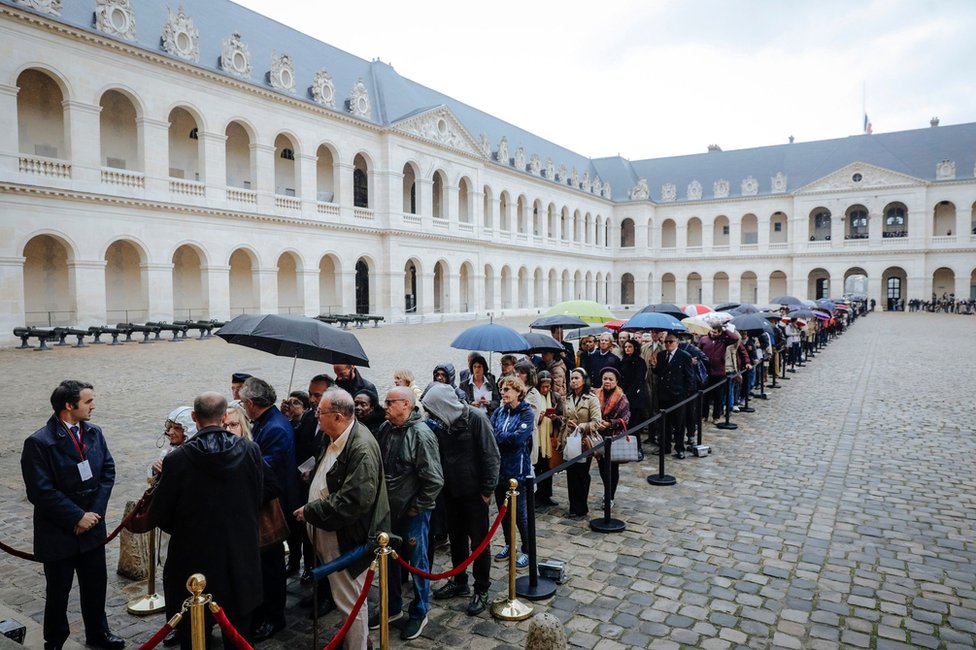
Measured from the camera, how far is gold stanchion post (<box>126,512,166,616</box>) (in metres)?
4.86

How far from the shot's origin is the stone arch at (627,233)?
68062 millimetres

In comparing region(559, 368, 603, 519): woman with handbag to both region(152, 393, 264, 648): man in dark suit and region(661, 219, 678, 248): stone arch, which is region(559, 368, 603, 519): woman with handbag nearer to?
region(152, 393, 264, 648): man in dark suit

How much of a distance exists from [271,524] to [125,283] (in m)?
27.3

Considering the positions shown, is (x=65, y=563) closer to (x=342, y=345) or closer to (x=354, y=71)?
(x=342, y=345)

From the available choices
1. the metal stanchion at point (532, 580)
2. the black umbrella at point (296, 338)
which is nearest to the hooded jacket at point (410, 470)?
the metal stanchion at point (532, 580)

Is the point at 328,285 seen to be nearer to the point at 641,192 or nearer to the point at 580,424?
the point at 580,424

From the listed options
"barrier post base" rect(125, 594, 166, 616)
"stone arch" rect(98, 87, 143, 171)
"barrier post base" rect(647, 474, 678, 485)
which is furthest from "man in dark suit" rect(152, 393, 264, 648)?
"stone arch" rect(98, 87, 143, 171)

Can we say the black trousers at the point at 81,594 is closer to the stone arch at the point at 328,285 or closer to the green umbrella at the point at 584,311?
the green umbrella at the point at 584,311

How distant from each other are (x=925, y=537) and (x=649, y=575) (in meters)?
3.18

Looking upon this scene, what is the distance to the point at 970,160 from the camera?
179 feet

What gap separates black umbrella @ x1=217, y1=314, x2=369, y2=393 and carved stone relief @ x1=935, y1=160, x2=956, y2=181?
214 ft

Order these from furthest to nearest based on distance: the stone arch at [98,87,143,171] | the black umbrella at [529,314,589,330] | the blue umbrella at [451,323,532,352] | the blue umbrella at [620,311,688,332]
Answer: the stone arch at [98,87,143,171] → the black umbrella at [529,314,589,330] → the blue umbrella at [620,311,688,332] → the blue umbrella at [451,323,532,352]

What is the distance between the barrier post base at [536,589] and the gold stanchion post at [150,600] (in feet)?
9.37

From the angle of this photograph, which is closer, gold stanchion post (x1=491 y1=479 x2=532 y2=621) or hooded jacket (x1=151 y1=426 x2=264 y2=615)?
hooded jacket (x1=151 y1=426 x2=264 y2=615)
